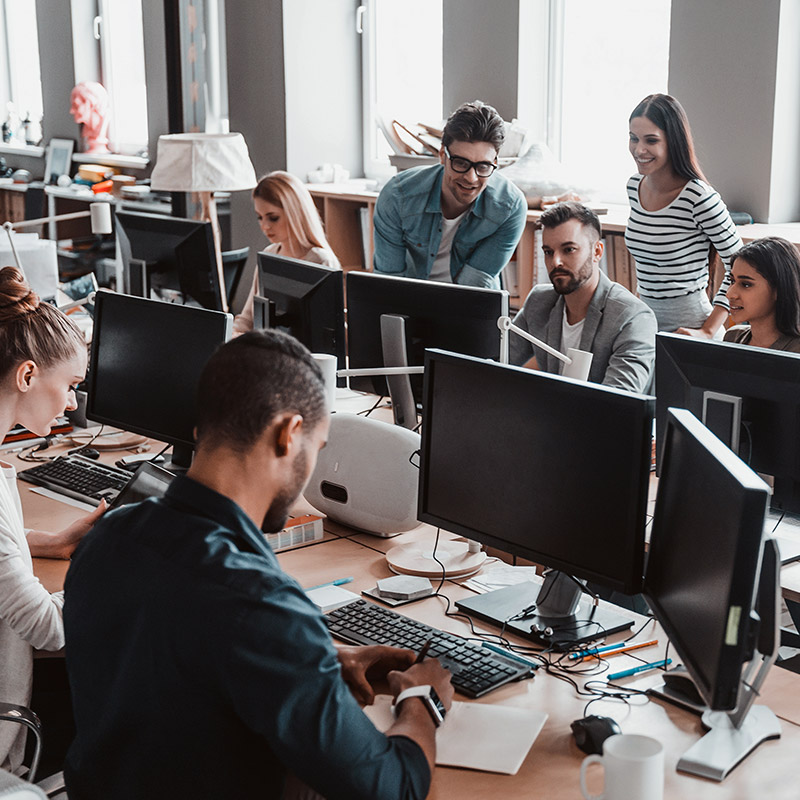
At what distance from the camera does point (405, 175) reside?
11.9ft

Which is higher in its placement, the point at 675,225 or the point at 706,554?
the point at 675,225

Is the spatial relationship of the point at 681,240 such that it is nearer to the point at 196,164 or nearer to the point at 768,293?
the point at 768,293

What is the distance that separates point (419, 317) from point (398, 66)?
370cm

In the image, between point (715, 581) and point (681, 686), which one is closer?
point (715, 581)

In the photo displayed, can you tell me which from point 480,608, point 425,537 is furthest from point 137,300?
point 480,608

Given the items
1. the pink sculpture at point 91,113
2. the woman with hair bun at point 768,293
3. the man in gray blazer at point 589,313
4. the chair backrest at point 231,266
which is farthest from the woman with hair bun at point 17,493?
the pink sculpture at point 91,113

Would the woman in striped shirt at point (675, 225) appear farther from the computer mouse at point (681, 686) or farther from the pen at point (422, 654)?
the pen at point (422, 654)

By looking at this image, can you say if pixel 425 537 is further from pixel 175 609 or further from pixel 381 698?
pixel 175 609

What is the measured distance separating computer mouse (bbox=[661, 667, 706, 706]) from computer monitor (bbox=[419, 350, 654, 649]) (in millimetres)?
147

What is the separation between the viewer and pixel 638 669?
5.85 feet

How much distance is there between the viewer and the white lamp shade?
4.75 meters

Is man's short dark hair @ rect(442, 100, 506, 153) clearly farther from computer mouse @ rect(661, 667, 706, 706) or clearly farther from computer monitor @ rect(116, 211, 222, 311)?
computer mouse @ rect(661, 667, 706, 706)

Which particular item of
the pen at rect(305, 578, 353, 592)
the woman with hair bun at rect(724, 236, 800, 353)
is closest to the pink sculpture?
the woman with hair bun at rect(724, 236, 800, 353)

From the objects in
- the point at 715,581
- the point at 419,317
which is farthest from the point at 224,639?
the point at 419,317
